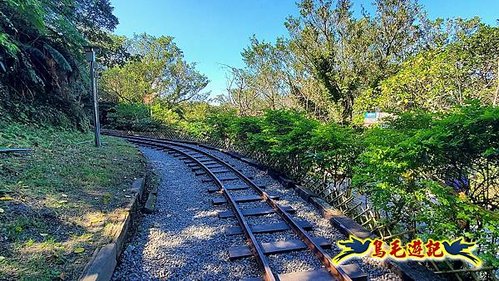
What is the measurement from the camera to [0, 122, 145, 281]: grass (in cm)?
303

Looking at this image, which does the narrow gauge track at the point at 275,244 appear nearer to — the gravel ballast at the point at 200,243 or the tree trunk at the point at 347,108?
the gravel ballast at the point at 200,243

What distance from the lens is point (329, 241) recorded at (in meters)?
4.01

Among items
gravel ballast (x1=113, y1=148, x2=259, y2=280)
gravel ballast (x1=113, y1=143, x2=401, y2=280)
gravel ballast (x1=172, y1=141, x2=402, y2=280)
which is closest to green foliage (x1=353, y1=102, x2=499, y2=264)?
gravel ballast (x1=172, y1=141, x2=402, y2=280)

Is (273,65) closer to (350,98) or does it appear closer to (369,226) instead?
(350,98)

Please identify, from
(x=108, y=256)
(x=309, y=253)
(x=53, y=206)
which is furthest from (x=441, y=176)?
(x=53, y=206)

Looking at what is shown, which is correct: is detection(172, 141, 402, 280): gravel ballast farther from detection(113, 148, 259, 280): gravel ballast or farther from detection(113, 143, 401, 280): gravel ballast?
detection(113, 148, 259, 280): gravel ballast

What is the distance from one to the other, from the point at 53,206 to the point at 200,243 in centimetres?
235

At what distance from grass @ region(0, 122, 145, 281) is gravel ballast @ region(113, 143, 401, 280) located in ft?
1.83

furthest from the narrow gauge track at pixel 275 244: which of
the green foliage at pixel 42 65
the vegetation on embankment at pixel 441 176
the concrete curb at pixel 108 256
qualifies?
the green foliage at pixel 42 65

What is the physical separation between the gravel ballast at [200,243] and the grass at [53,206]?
1.83 feet

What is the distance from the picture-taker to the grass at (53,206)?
3029mm

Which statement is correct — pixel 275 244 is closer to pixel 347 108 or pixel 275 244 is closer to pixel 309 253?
pixel 309 253

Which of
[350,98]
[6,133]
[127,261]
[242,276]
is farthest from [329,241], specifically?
[350,98]

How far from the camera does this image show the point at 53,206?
434 centimetres
